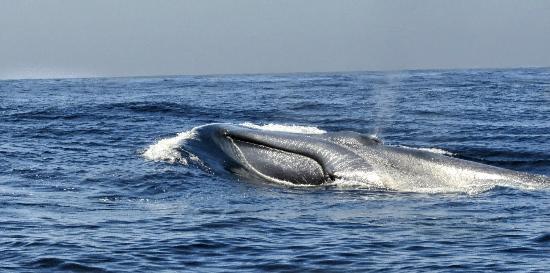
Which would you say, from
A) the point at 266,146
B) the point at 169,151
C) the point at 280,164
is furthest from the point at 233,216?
the point at 169,151

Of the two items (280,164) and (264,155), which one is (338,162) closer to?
(280,164)

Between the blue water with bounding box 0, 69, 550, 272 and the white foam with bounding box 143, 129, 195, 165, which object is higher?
the white foam with bounding box 143, 129, 195, 165

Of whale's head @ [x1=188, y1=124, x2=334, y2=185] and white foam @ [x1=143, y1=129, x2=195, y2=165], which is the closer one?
whale's head @ [x1=188, y1=124, x2=334, y2=185]

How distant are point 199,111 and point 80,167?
17124mm

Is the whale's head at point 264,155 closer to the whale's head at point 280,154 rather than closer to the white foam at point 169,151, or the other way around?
the whale's head at point 280,154

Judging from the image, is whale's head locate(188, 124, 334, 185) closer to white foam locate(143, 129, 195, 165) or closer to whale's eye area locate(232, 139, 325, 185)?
whale's eye area locate(232, 139, 325, 185)

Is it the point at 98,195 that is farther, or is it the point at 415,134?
Result: the point at 415,134

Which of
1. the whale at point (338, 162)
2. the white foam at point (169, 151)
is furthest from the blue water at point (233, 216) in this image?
the whale at point (338, 162)

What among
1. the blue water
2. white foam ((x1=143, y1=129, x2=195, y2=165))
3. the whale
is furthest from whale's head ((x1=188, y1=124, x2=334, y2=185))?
the blue water

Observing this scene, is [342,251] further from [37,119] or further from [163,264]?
[37,119]

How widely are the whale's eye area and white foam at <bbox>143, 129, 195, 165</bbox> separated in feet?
4.33

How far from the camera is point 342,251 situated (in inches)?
464

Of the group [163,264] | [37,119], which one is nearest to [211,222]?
[163,264]

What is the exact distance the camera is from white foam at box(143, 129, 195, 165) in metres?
19.1
